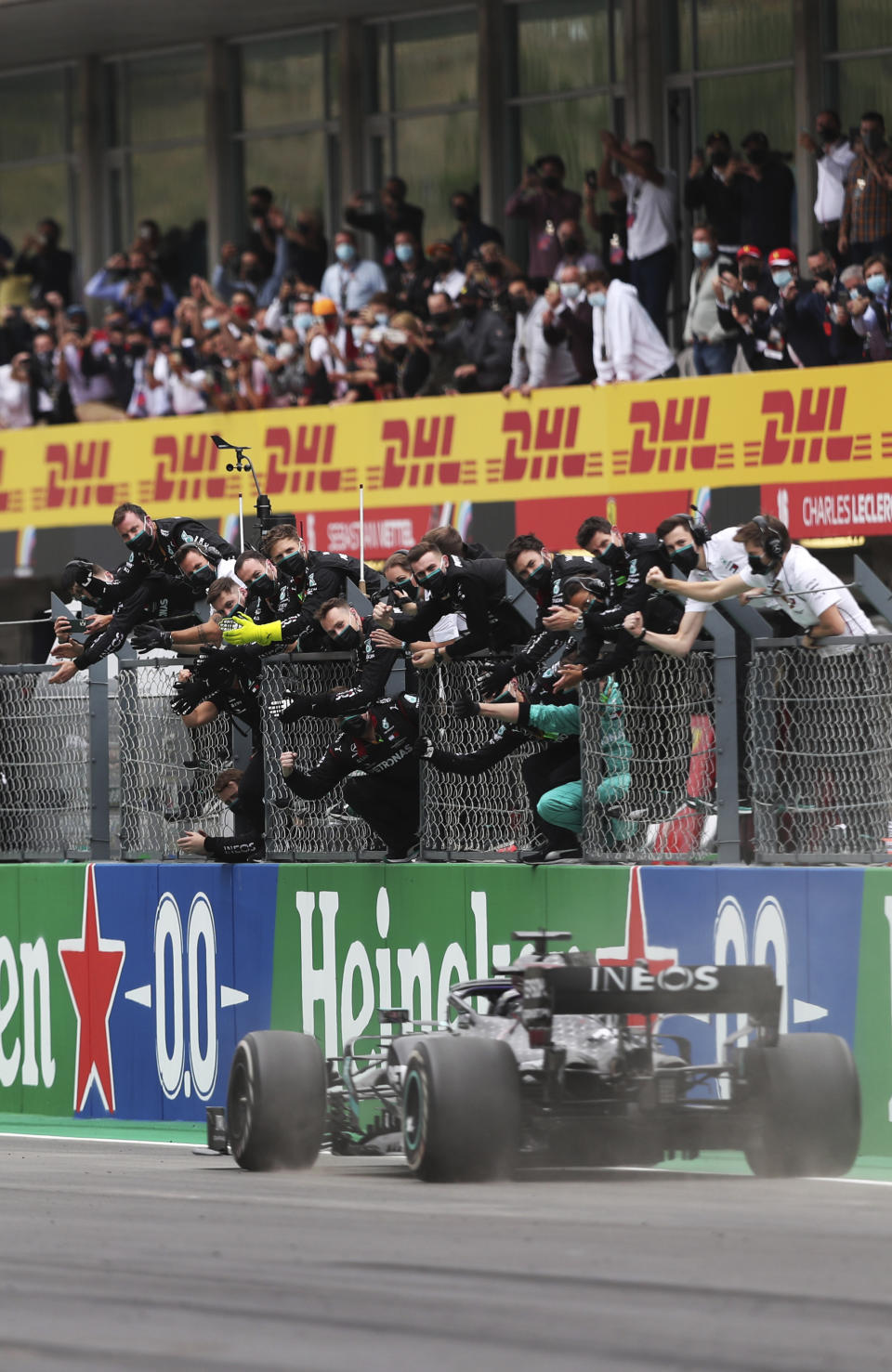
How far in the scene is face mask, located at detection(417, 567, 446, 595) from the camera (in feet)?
39.0

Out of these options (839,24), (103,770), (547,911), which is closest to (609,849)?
(547,911)

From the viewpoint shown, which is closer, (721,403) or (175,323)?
(721,403)

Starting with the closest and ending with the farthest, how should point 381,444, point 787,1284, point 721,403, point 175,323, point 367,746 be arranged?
point 787,1284
point 367,746
point 721,403
point 381,444
point 175,323

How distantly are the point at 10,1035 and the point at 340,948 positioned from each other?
278cm

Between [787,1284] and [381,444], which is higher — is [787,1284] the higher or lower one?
the lower one

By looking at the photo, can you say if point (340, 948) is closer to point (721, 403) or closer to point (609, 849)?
point (609, 849)

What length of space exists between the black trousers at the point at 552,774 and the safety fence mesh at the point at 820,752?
1.09 meters

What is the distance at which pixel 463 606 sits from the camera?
1191 centimetres

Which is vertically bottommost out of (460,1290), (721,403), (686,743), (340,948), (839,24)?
→ (460,1290)

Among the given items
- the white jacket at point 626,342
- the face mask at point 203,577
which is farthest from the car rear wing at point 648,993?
the white jacket at point 626,342

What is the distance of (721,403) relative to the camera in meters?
19.1

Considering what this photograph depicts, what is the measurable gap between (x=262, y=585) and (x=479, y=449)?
8.22m

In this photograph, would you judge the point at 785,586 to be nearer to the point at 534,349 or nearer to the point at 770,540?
the point at 770,540

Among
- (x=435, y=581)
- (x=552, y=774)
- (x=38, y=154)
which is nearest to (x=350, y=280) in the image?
(x=38, y=154)
